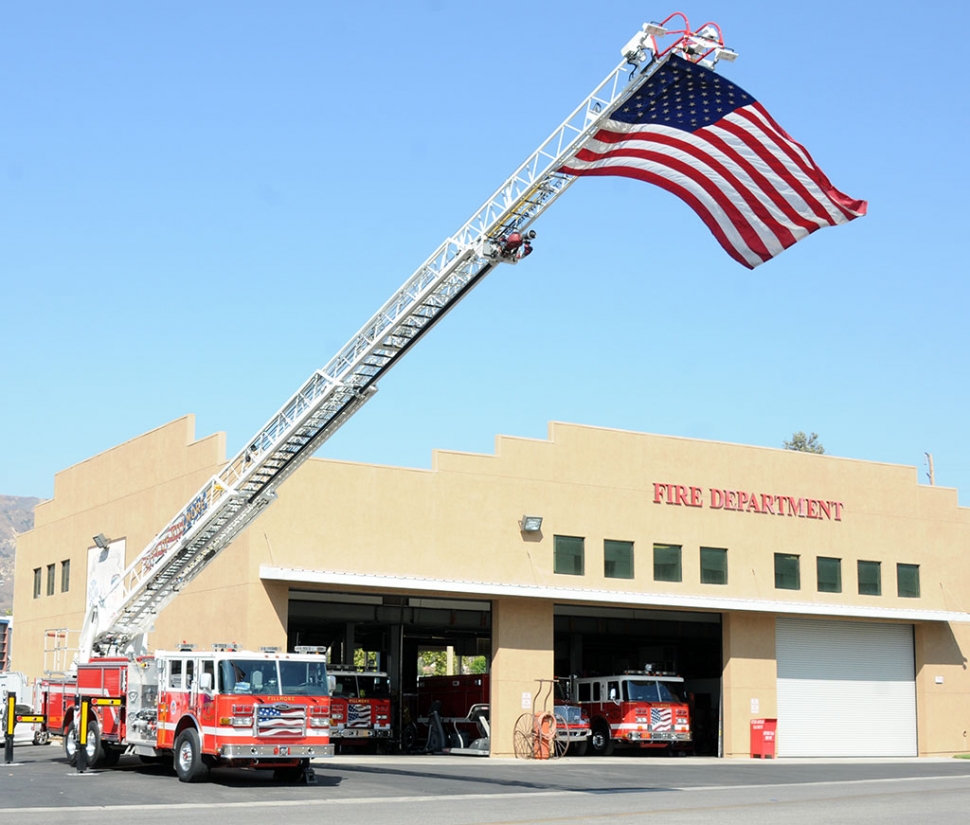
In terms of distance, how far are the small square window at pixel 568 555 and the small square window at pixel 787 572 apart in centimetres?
695

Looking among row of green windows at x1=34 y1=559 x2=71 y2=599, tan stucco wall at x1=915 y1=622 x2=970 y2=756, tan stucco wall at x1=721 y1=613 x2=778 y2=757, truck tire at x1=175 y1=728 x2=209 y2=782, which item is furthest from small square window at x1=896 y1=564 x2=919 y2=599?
row of green windows at x1=34 y1=559 x2=71 y2=599

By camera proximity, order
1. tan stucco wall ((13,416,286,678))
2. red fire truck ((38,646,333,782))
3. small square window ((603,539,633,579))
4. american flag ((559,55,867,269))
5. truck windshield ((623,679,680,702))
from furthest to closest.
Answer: truck windshield ((623,679,680,702))
small square window ((603,539,633,579))
tan stucco wall ((13,416,286,678))
red fire truck ((38,646,333,782))
american flag ((559,55,867,269))

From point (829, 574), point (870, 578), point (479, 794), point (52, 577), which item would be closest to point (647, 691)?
point (829, 574)

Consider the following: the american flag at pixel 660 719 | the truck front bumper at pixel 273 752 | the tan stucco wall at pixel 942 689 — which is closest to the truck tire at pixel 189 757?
the truck front bumper at pixel 273 752

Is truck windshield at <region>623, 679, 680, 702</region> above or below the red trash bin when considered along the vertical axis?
above

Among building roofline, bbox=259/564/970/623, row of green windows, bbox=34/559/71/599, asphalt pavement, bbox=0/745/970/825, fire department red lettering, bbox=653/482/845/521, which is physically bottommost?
asphalt pavement, bbox=0/745/970/825

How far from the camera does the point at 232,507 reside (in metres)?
23.4

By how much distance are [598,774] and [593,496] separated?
9.82m

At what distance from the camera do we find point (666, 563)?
36.6 meters

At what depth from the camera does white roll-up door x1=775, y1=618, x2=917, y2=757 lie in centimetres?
3831

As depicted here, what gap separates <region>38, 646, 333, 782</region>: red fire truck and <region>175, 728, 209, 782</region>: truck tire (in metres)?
0.02

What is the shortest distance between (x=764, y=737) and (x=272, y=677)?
19.3 m

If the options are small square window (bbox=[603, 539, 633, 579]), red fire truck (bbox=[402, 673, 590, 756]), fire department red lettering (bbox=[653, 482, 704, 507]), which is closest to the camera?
red fire truck (bbox=[402, 673, 590, 756])

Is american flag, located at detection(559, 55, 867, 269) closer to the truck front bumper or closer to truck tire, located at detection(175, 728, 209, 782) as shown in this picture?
the truck front bumper
